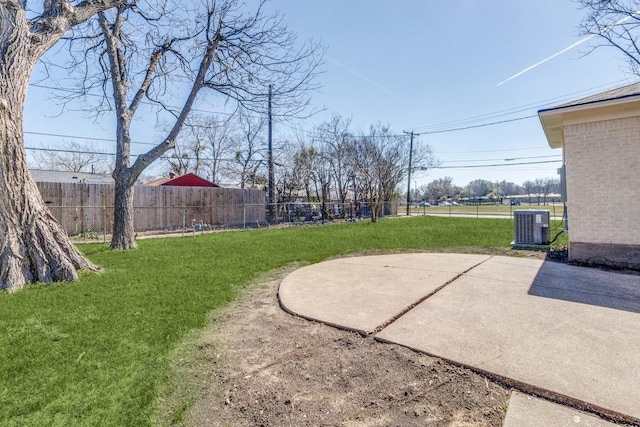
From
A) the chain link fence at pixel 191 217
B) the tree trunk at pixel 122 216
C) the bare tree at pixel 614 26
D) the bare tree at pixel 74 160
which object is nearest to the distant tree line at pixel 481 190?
the chain link fence at pixel 191 217

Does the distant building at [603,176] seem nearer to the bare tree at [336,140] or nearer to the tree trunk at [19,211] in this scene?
the tree trunk at [19,211]

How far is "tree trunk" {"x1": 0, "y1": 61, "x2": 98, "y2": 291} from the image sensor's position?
14.2ft

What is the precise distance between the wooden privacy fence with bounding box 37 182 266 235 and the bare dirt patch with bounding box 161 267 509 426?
33.6 feet

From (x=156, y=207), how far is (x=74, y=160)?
25.3m

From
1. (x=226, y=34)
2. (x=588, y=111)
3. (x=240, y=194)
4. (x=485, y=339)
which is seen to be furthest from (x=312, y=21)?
(x=240, y=194)

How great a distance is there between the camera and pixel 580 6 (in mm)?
7902

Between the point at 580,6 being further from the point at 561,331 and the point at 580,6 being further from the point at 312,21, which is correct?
the point at 561,331

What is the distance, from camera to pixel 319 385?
2.02 metres

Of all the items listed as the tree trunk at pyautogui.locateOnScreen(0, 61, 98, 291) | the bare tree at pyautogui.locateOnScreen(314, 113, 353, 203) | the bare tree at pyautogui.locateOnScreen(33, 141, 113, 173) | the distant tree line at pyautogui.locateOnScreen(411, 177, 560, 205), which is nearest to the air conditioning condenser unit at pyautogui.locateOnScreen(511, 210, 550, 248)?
the tree trunk at pyautogui.locateOnScreen(0, 61, 98, 291)

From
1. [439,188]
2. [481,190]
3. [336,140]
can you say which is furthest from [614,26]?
[481,190]

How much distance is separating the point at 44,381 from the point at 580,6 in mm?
12004

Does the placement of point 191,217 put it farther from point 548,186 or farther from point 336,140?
point 548,186

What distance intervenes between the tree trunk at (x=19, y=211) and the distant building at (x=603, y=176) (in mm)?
8579

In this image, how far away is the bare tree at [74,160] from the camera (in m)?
28.9
